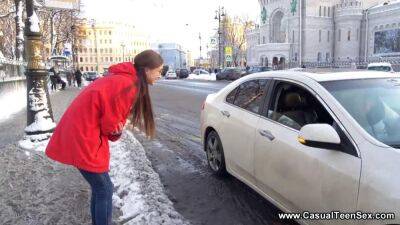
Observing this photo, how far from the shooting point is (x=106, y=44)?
108188 mm

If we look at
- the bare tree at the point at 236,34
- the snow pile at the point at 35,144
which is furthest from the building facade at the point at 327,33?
the snow pile at the point at 35,144

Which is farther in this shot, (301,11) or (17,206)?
(301,11)

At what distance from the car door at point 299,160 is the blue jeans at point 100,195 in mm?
1516

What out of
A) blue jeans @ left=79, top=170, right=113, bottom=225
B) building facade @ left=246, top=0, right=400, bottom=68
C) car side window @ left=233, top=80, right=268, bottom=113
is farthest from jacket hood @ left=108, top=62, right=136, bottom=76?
building facade @ left=246, top=0, right=400, bottom=68

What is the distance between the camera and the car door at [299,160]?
3209 mm

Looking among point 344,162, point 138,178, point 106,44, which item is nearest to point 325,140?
point 344,162

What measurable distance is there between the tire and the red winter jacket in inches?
103

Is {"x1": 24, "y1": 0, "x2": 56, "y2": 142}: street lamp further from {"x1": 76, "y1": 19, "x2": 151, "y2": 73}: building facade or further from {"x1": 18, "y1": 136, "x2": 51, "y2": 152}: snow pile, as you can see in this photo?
{"x1": 76, "y1": 19, "x2": 151, "y2": 73}: building facade

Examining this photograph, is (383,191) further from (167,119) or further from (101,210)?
(167,119)

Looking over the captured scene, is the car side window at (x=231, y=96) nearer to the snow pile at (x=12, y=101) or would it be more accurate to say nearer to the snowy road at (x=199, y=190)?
the snowy road at (x=199, y=190)

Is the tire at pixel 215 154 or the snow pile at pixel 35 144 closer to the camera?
the tire at pixel 215 154

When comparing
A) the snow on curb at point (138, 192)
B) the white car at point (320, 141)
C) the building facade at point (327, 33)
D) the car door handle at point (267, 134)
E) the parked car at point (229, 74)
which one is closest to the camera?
the white car at point (320, 141)

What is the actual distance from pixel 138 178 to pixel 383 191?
3.70 metres

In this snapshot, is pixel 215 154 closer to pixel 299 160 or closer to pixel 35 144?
pixel 299 160
